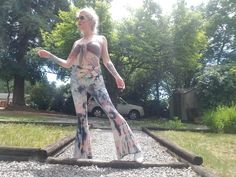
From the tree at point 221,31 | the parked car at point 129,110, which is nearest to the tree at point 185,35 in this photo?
the parked car at point 129,110

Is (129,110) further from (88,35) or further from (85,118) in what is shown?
(88,35)

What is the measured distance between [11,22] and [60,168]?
78.6 ft

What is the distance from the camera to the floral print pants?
498 centimetres

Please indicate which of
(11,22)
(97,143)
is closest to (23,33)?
(11,22)

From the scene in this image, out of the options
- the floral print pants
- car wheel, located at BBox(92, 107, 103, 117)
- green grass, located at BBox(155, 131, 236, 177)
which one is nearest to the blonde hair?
the floral print pants

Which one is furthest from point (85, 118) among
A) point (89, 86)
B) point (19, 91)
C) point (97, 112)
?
point (19, 91)

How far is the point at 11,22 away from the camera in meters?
27.2

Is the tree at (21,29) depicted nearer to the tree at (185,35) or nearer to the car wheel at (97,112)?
the car wheel at (97,112)

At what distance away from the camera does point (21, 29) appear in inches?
1038

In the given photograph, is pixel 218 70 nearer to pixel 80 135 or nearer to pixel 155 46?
pixel 155 46

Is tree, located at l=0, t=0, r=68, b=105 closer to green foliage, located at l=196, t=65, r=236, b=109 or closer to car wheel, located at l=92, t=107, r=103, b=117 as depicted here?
car wheel, located at l=92, t=107, r=103, b=117

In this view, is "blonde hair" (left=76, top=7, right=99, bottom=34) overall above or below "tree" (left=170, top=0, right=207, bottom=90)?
below

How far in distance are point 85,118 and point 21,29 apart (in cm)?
2226

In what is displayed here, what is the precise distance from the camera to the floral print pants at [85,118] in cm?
498
